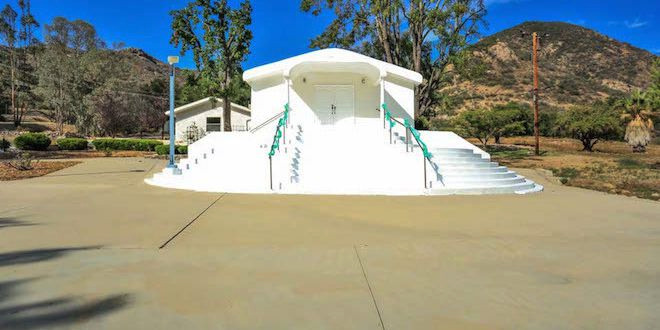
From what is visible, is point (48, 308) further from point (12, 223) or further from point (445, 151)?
point (445, 151)

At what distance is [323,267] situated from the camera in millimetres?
4312

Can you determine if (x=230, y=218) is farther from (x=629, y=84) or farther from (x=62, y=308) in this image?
(x=629, y=84)

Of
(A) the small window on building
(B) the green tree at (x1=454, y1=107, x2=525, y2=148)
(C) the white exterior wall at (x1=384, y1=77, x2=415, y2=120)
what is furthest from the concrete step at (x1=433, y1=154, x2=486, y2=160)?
(A) the small window on building

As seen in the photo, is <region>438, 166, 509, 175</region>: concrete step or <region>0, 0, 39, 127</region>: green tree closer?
<region>438, 166, 509, 175</region>: concrete step

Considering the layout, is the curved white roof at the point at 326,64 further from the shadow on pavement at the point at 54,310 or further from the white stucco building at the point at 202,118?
the white stucco building at the point at 202,118

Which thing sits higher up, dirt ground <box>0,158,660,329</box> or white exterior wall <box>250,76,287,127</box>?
white exterior wall <box>250,76,287,127</box>

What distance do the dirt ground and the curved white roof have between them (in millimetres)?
8685

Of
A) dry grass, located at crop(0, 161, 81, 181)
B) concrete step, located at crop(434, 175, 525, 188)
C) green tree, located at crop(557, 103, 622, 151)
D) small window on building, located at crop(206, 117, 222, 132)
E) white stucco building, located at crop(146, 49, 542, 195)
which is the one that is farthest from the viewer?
small window on building, located at crop(206, 117, 222, 132)

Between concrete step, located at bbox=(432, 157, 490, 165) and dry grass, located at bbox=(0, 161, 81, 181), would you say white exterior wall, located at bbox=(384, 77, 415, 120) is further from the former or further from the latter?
dry grass, located at bbox=(0, 161, 81, 181)

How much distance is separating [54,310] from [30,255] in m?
1.86

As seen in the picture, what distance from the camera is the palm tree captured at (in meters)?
30.5

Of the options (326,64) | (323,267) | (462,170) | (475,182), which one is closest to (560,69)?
(326,64)

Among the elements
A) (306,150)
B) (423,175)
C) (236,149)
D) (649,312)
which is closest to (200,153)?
(236,149)

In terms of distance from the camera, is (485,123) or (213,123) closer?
(485,123)
